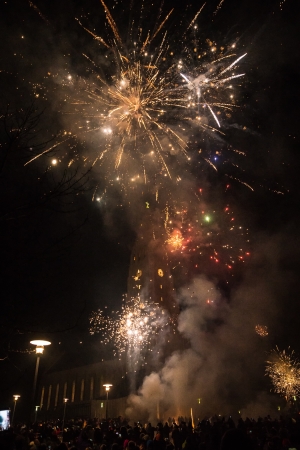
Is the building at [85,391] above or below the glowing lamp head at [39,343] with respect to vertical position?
above

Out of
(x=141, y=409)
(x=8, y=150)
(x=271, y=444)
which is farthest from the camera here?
(x=141, y=409)

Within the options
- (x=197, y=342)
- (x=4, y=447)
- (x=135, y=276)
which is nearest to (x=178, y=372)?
(x=197, y=342)

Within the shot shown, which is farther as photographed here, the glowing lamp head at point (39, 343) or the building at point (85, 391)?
the building at point (85, 391)

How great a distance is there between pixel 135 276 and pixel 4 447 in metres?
49.9

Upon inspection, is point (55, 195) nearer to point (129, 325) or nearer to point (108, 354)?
point (129, 325)

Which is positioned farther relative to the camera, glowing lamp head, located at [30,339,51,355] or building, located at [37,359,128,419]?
building, located at [37,359,128,419]

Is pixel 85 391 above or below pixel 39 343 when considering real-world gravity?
above

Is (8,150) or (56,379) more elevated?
(56,379)

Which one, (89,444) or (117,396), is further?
(117,396)

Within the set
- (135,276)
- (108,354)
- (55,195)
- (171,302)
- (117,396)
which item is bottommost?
(55,195)

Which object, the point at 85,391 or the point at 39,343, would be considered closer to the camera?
the point at 39,343

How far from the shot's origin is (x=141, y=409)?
35.0 metres

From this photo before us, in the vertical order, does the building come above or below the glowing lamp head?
above

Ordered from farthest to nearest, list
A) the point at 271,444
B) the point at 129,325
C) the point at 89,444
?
the point at 129,325 < the point at 89,444 < the point at 271,444
